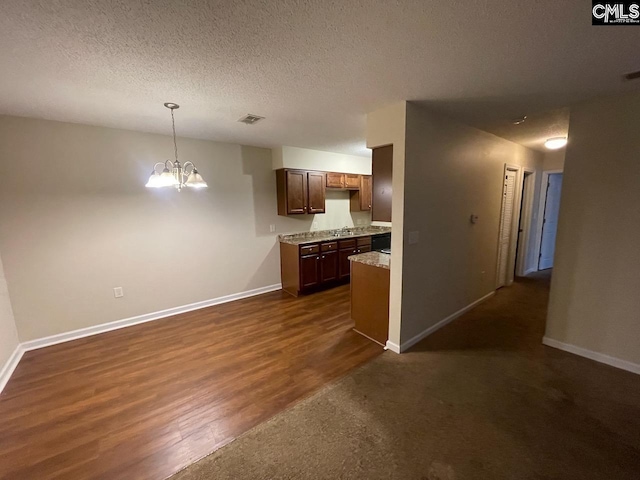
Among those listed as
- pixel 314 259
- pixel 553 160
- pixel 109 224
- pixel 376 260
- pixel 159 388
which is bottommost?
pixel 159 388

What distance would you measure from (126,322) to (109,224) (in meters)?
1.27

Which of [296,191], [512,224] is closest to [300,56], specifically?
[296,191]

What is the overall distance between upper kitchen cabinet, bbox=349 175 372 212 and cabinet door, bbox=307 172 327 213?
3.09 ft

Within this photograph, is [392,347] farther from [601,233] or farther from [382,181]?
[601,233]

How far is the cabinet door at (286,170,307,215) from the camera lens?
175 inches

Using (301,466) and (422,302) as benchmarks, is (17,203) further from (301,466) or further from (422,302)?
(422,302)

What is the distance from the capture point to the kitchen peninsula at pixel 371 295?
9.45 ft

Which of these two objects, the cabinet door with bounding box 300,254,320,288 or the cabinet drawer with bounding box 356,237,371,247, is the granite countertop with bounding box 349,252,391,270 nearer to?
the cabinet door with bounding box 300,254,320,288

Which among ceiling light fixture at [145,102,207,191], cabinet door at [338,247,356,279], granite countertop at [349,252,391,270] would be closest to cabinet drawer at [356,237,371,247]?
cabinet door at [338,247,356,279]

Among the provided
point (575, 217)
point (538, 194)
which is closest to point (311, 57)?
point (575, 217)

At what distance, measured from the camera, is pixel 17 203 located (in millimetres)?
2752

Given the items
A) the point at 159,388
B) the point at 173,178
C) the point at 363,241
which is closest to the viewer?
the point at 159,388

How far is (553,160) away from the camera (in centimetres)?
492

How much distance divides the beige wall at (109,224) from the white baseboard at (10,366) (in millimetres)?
163
